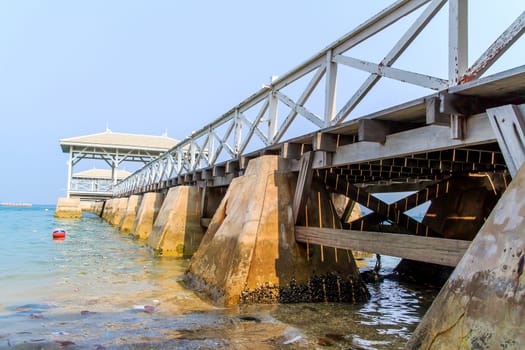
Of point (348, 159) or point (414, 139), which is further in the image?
point (348, 159)

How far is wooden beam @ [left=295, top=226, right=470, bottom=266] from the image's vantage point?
3779 mm

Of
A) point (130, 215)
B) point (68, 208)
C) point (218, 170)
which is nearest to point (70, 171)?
point (68, 208)

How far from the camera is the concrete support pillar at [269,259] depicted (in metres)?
5.88

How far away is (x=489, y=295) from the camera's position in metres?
2.50

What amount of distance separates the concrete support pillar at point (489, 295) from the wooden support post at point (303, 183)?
11.2 ft

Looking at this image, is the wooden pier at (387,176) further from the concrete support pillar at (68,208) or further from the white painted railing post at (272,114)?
the concrete support pillar at (68,208)

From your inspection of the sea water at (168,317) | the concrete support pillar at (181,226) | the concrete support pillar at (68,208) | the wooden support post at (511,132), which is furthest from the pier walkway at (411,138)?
the concrete support pillar at (68,208)

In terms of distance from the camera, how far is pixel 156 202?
53.9 ft

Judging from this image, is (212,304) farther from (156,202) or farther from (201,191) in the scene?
(156,202)

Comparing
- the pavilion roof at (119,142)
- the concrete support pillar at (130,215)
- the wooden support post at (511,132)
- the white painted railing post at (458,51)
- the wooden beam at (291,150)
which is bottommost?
the concrete support pillar at (130,215)

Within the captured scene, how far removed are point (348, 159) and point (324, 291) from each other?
201cm

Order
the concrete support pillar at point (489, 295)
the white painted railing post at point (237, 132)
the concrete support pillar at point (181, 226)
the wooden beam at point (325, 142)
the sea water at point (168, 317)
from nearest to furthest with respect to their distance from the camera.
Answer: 1. the concrete support pillar at point (489, 295)
2. the sea water at point (168, 317)
3. the wooden beam at point (325, 142)
4. the white painted railing post at point (237, 132)
5. the concrete support pillar at point (181, 226)

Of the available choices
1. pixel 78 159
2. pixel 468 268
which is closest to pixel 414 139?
pixel 468 268

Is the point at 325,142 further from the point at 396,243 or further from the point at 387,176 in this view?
the point at 387,176
